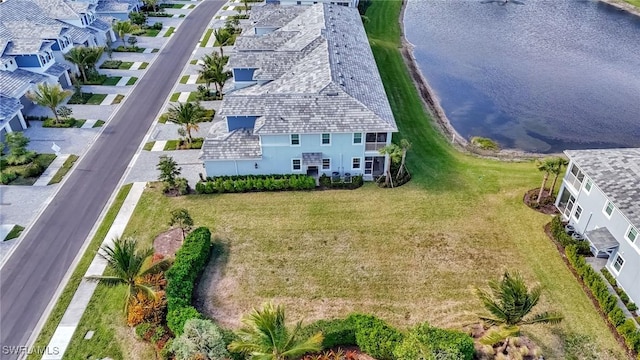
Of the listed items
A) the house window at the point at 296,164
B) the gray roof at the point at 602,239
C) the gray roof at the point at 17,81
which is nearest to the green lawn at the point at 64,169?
the gray roof at the point at 17,81

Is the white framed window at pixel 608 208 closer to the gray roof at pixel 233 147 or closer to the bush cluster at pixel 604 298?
the bush cluster at pixel 604 298

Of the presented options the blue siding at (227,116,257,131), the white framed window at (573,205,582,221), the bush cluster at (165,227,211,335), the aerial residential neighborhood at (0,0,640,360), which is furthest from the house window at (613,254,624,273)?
the blue siding at (227,116,257,131)

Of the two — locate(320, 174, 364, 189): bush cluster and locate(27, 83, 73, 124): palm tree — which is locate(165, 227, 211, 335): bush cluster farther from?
locate(27, 83, 73, 124): palm tree

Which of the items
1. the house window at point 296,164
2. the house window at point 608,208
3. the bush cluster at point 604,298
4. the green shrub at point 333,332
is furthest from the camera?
the house window at point 296,164

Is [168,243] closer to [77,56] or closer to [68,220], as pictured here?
[68,220]

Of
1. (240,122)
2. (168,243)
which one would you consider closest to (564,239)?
(240,122)

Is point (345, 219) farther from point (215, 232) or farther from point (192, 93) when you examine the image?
point (192, 93)
